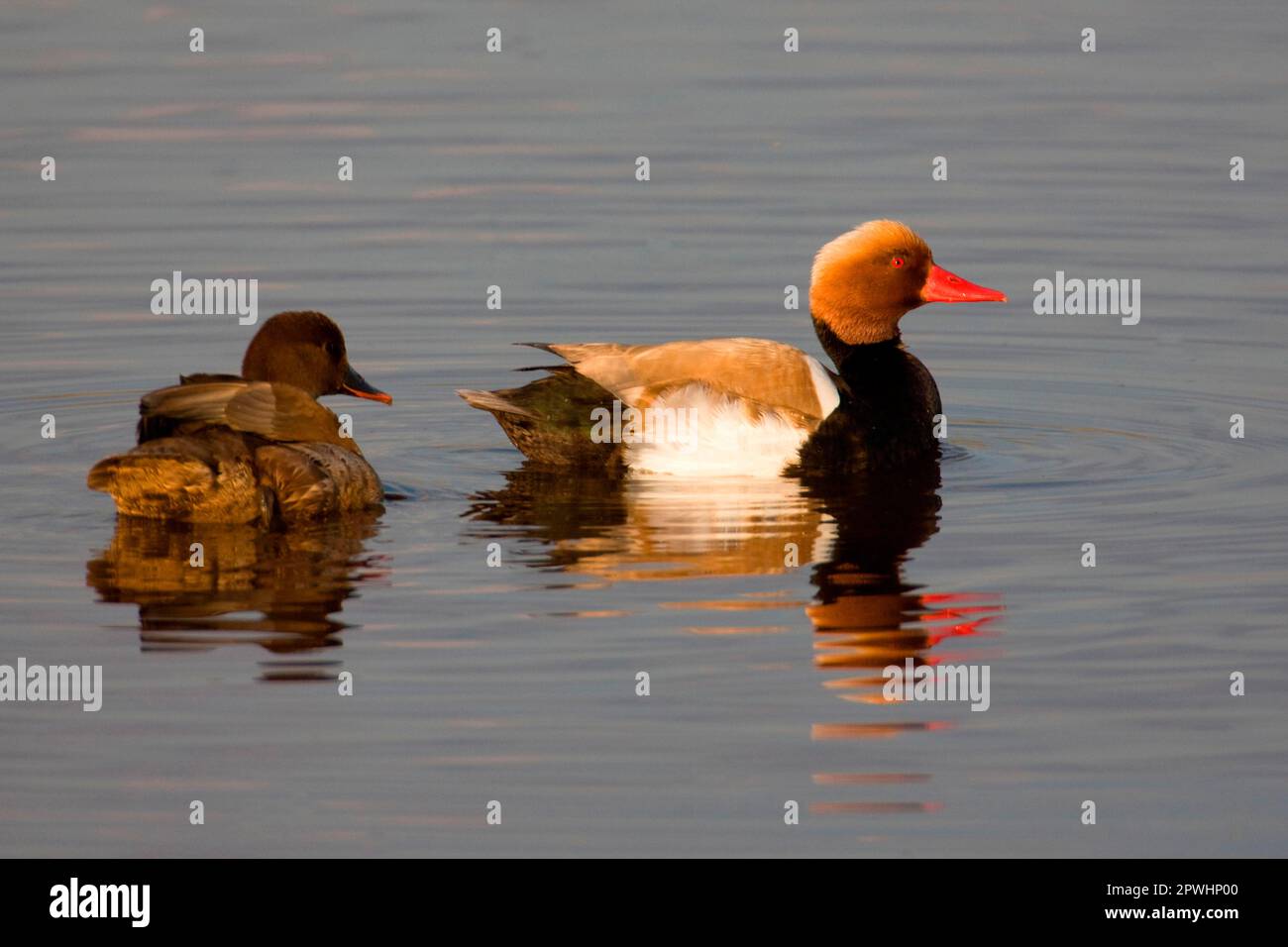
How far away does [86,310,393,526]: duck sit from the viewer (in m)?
10.7

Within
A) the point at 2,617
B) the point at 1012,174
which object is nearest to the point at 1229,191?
the point at 1012,174

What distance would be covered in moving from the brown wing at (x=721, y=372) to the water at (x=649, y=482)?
0.53 meters

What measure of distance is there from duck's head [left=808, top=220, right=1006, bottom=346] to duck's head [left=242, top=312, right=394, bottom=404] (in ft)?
9.74

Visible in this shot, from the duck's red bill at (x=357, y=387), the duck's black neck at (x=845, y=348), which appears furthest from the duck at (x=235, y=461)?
the duck's black neck at (x=845, y=348)

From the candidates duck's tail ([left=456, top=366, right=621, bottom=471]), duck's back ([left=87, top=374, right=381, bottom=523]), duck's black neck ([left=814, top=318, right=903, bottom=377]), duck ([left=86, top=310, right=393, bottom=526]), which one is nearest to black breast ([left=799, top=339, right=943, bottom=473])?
duck's black neck ([left=814, top=318, right=903, bottom=377])

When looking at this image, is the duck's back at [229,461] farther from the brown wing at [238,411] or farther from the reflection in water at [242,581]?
the reflection in water at [242,581]

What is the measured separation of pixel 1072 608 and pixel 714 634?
1.61 m

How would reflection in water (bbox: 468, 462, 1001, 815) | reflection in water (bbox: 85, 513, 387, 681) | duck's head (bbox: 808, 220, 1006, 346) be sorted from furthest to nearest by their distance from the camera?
1. duck's head (bbox: 808, 220, 1006, 346)
2. reflection in water (bbox: 85, 513, 387, 681)
3. reflection in water (bbox: 468, 462, 1001, 815)

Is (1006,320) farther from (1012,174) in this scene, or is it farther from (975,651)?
(975,651)

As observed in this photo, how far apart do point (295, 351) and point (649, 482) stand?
1.96 meters

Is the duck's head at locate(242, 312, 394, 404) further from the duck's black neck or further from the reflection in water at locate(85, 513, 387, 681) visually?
the duck's black neck

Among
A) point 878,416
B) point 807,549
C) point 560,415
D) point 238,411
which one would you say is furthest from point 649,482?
point 238,411

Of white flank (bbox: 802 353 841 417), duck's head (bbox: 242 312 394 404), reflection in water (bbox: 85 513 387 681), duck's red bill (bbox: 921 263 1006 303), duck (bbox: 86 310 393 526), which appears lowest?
reflection in water (bbox: 85 513 387 681)

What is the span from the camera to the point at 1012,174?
1900cm
